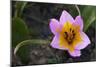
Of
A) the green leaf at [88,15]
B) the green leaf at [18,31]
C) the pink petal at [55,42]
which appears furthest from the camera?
the green leaf at [88,15]

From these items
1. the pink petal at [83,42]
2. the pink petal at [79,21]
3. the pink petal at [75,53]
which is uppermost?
the pink petal at [79,21]

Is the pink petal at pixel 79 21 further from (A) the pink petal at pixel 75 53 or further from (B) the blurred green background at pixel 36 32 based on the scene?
(A) the pink petal at pixel 75 53

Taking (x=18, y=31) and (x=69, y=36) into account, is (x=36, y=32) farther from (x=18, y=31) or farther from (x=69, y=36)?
(x=69, y=36)

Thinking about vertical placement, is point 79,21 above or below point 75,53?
above

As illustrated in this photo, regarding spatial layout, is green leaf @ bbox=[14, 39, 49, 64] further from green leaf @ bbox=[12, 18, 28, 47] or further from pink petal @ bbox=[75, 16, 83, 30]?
pink petal @ bbox=[75, 16, 83, 30]

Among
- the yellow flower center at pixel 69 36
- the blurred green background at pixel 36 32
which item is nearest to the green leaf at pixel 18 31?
the blurred green background at pixel 36 32

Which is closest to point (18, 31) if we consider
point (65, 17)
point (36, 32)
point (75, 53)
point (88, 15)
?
point (36, 32)
